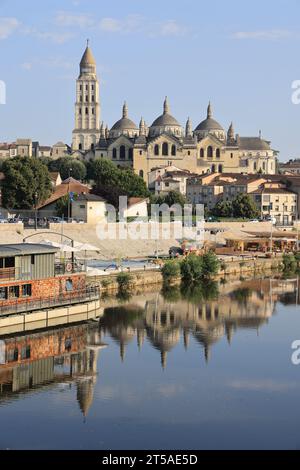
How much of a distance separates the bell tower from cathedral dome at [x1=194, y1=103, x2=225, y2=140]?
13.6m

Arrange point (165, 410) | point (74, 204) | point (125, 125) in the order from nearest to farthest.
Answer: point (165, 410)
point (74, 204)
point (125, 125)

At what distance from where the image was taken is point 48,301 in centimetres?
2580

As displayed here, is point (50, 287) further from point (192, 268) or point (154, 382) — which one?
point (192, 268)

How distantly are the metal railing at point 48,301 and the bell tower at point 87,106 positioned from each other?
257 feet

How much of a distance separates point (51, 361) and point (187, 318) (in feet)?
26.0

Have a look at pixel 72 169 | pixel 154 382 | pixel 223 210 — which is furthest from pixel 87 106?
pixel 154 382

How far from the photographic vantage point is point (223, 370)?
851 inches

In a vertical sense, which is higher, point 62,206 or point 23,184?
point 23,184

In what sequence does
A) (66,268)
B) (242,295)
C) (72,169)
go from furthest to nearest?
(72,169)
(242,295)
(66,268)

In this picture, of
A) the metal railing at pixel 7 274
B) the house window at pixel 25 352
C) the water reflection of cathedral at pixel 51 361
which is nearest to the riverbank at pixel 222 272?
the metal railing at pixel 7 274

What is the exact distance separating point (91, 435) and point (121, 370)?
4.98 metres

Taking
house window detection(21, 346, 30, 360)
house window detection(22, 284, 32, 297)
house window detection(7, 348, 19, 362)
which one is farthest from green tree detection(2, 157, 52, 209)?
house window detection(7, 348, 19, 362)
